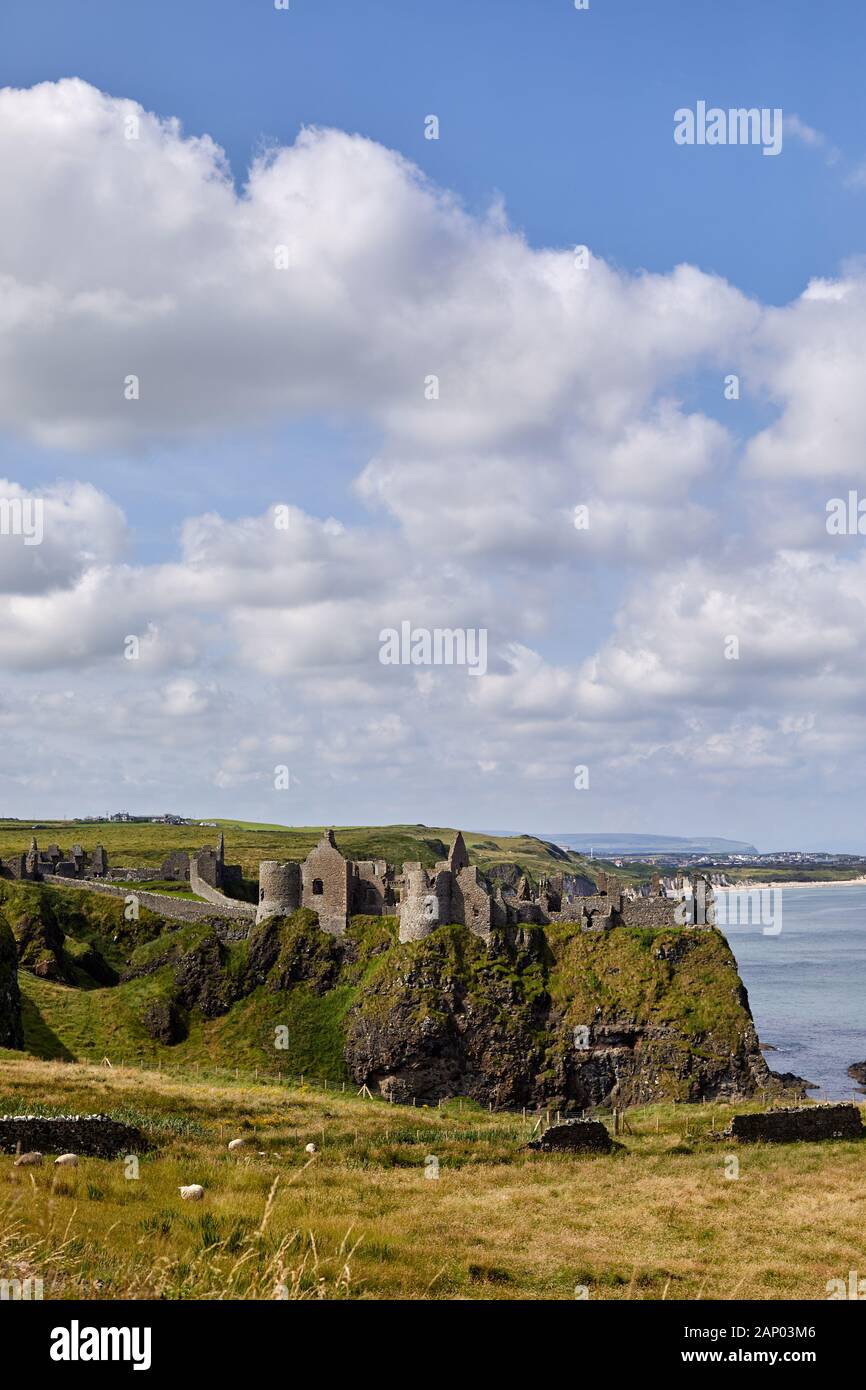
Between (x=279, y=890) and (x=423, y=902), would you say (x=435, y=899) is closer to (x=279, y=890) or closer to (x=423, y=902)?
(x=423, y=902)

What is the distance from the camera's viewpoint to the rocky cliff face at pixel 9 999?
5491cm

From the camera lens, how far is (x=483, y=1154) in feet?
103

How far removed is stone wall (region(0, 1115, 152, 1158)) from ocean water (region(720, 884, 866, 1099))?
225ft

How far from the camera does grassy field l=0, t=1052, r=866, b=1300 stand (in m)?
11.8

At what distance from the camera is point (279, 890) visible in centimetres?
8181

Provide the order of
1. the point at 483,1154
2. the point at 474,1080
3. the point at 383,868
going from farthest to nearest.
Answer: the point at 383,868 → the point at 474,1080 → the point at 483,1154

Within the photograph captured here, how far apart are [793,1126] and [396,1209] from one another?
66.9 feet

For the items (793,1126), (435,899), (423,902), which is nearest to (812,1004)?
(435,899)

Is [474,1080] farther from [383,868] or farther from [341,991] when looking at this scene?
[383,868]

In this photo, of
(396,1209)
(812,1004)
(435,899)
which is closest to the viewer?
(396,1209)

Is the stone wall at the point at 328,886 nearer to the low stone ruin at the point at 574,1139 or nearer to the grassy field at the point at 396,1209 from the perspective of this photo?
the grassy field at the point at 396,1209
